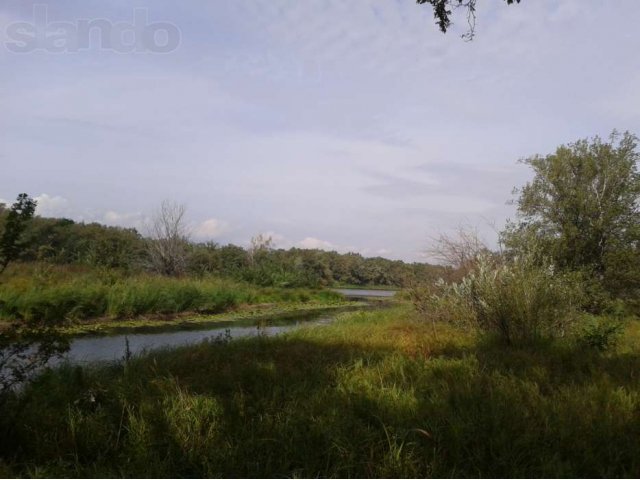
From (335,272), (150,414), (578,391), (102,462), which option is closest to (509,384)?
(578,391)

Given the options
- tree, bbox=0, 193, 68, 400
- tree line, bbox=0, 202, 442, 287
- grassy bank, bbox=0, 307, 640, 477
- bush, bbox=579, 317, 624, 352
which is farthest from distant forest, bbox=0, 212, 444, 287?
tree, bbox=0, 193, 68, 400

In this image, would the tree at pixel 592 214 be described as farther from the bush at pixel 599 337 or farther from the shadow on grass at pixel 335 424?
the shadow on grass at pixel 335 424

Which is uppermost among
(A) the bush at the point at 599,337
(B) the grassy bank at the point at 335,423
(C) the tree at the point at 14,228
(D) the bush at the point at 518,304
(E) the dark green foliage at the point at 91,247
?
(E) the dark green foliage at the point at 91,247

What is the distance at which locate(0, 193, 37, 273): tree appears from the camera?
4.08 m

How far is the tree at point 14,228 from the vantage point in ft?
13.4

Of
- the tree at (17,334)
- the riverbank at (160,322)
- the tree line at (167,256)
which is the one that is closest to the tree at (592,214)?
the tree line at (167,256)

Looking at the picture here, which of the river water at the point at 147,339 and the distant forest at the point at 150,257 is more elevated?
the distant forest at the point at 150,257

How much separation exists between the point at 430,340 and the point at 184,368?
460 cm

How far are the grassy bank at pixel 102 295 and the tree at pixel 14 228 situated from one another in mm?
8825

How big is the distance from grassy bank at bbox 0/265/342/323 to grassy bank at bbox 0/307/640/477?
28.4 feet

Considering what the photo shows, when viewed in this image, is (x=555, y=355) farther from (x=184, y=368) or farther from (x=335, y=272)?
(x=335, y=272)

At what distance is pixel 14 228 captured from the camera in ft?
13.6

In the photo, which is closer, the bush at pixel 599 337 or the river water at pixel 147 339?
the bush at pixel 599 337

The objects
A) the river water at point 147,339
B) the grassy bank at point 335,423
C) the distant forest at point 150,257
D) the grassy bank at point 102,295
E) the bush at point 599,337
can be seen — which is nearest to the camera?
the grassy bank at point 335,423
